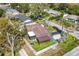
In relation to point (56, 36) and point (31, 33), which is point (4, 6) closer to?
point (31, 33)

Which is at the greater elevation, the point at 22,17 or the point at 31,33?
the point at 22,17

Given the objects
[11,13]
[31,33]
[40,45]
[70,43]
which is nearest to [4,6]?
[11,13]

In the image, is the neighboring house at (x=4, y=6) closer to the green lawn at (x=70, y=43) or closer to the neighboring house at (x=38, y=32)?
the neighboring house at (x=38, y=32)

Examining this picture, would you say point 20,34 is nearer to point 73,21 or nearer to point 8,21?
point 8,21

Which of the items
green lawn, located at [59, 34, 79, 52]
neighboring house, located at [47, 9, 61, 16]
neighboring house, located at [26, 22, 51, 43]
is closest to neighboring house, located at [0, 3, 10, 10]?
neighboring house, located at [26, 22, 51, 43]

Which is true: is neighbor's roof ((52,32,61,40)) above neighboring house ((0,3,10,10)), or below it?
below

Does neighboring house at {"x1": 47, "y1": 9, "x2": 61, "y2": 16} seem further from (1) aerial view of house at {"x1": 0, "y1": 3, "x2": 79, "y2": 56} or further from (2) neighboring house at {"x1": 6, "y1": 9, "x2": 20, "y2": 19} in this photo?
(2) neighboring house at {"x1": 6, "y1": 9, "x2": 20, "y2": 19}

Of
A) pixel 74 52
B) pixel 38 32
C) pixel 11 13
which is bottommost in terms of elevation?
pixel 74 52

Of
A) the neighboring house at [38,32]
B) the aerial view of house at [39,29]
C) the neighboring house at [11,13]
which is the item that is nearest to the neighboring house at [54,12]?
the aerial view of house at [39,29]

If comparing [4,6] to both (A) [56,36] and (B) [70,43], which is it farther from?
(B) [70,43]

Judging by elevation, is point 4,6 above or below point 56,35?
above
